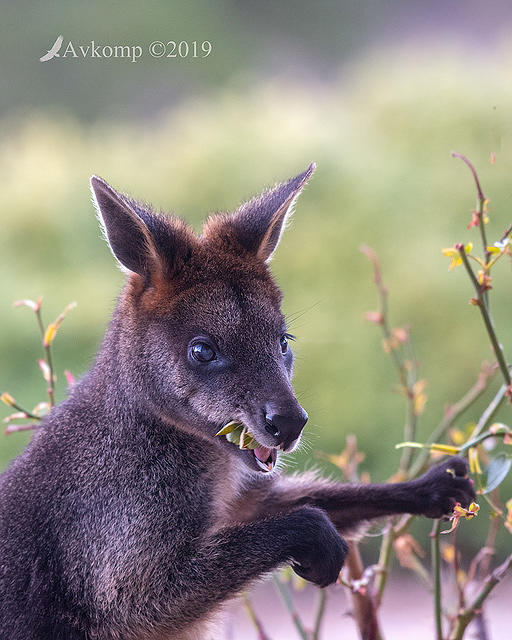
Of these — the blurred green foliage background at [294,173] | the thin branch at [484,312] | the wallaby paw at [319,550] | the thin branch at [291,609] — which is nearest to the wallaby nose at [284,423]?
the wallaby paw at [319,550]

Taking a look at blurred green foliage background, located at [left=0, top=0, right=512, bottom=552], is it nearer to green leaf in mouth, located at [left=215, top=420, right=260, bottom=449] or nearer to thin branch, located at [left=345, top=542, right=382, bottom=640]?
thin branch, located at [left=345, top=542, right=382, bottom=640]

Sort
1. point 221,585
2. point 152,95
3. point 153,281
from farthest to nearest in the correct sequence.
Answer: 1. point 152,95
2. point 153,281
3. point 221,585

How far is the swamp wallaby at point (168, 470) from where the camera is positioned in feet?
7.80

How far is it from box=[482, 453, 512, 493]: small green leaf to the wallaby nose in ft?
1.58

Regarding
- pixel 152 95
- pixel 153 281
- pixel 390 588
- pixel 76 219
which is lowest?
A: pixel 390 588

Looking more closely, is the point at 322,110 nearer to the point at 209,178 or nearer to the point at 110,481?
the point at 209,178

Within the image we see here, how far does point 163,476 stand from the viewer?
8.36ft

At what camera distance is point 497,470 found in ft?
7.89

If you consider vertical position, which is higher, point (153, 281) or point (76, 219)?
point (76, 219)

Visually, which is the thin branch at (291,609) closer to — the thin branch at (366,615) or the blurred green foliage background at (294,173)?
the thin branch at (366,615)

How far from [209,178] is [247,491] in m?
4.69

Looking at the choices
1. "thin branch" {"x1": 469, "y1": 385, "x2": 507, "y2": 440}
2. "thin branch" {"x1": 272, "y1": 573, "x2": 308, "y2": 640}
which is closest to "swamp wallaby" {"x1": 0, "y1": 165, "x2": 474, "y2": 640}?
"thin branch" {"x1": 469, "y1": 385, "x2": 507, "y2": 440}

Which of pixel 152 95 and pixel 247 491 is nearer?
pixel 247 491

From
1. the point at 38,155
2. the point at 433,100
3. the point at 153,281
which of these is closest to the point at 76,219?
the point at 38,155
